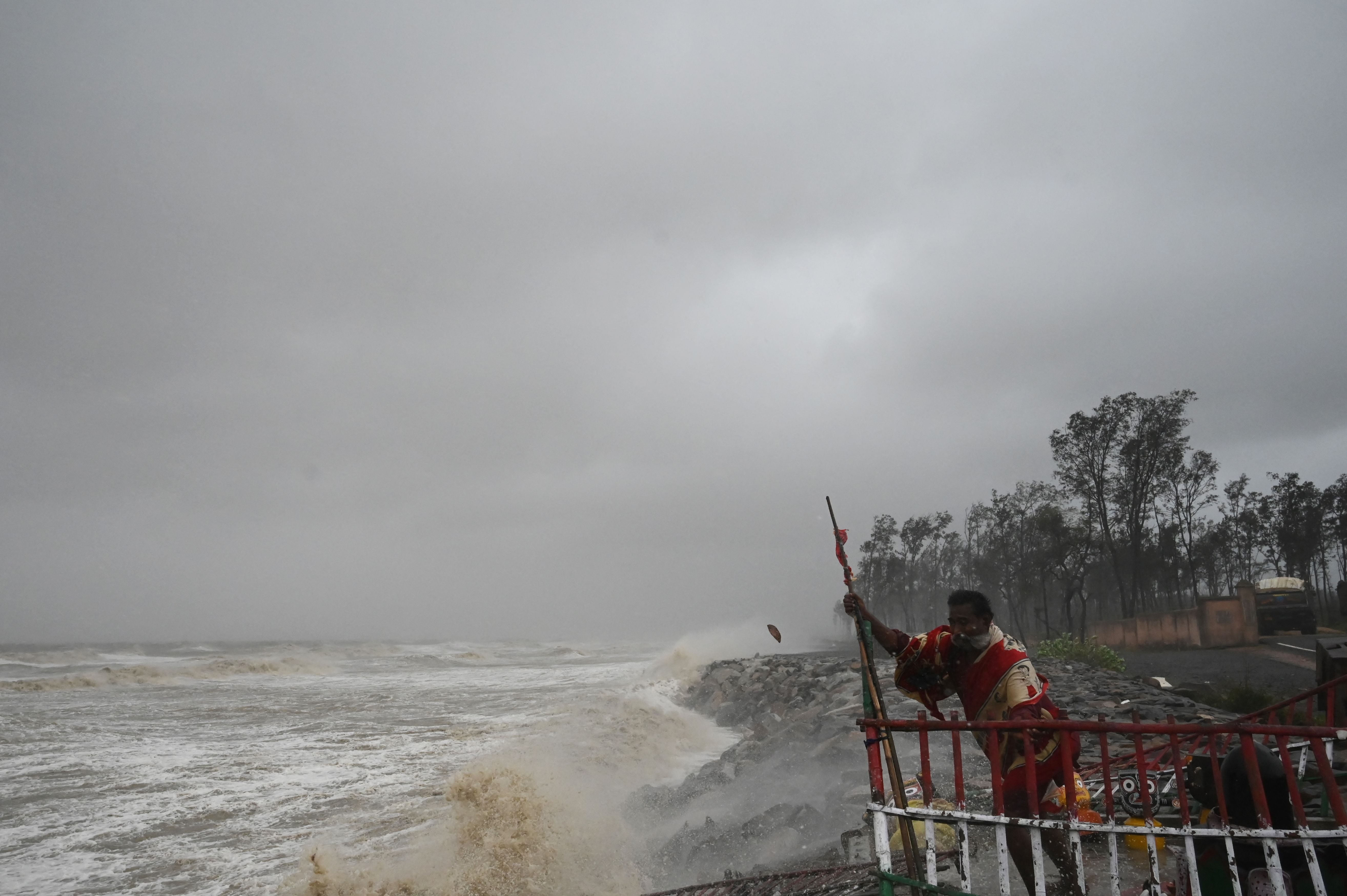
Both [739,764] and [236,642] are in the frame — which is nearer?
[739,764]

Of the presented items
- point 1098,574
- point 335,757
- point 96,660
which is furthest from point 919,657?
point 96,660

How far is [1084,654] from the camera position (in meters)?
21.0

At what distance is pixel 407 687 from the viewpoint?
27.0 metres

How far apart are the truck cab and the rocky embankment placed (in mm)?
10997

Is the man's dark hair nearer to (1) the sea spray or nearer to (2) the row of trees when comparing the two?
(1) the sea spray

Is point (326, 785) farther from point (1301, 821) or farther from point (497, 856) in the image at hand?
point (1301, 821)

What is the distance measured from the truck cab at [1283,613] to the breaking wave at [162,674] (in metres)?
38.2

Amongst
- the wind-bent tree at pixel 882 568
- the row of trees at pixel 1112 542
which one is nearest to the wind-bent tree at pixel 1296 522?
the row of trees at pixel 1112 542

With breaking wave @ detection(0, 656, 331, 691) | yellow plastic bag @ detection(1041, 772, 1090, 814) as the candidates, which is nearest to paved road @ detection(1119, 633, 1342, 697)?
yellow plastic bag @ detection(1041, 772, 1090, 814)

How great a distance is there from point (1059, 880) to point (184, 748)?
14.9 m

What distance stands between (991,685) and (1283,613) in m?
27.4

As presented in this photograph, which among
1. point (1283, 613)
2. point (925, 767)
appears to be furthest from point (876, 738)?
point (1283, 613)

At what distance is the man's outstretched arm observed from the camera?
13.7ft

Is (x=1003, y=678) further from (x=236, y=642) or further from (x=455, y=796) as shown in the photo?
(x=236, y=642)
